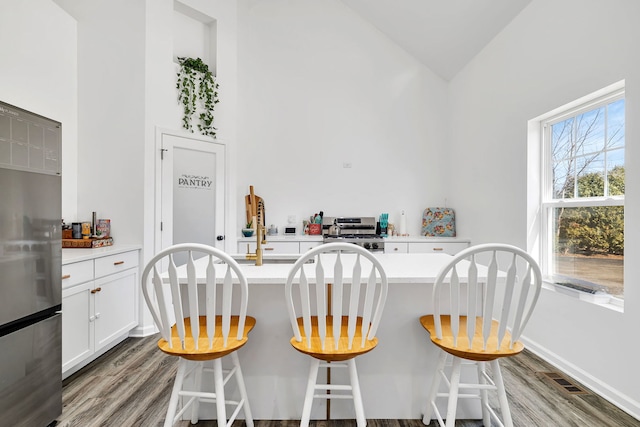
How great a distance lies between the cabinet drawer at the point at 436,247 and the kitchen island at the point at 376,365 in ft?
7.16

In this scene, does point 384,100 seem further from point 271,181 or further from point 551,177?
point 551,177

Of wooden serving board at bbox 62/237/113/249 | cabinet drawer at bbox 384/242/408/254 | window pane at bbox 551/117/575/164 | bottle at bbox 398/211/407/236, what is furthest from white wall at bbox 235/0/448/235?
wooden serving board at bbox 62/237/113/249

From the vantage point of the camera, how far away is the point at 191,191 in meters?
3.59

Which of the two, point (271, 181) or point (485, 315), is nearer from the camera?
point (485, 315)

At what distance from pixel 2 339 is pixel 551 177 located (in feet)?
12.4

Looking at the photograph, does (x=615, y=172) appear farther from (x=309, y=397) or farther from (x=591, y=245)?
(x=309, y=397)

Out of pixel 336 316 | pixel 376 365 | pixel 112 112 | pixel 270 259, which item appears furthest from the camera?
pixel 112 112

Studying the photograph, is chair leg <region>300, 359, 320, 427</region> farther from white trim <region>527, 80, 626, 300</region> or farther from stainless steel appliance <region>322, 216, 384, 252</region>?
stainless steel appliance <region>322, 216, 384, 252</region>

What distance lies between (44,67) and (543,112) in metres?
4.24

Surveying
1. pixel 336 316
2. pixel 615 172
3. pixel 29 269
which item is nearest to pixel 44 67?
pixel 29 269

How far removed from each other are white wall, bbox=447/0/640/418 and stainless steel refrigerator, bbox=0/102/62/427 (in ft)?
10.6

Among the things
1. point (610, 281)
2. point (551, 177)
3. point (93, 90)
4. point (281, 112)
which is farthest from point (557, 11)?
point (93, 90)

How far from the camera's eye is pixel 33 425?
165 cm

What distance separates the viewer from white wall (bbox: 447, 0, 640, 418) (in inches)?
77.1
